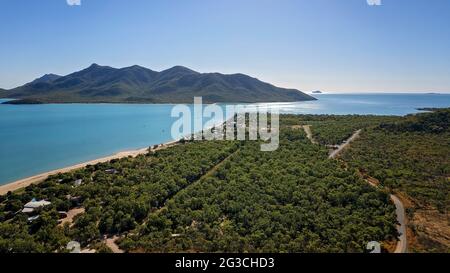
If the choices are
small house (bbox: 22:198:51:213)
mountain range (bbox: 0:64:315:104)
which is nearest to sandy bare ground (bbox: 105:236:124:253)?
small house (bbox: 22:198:51:213)

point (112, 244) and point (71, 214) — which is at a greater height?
point (71, 214)

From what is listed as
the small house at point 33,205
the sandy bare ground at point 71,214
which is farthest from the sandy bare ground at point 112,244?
the small house at point 33,205

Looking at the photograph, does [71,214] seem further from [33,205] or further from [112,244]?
[112,244]

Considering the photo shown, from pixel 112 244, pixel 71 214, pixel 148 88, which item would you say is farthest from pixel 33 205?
pixel 148 88

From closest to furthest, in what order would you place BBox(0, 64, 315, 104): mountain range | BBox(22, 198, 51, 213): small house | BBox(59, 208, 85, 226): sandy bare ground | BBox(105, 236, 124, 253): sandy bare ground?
1. BBox(105, 236, 124, 253): sandy bare ground
2. BBox(59, 208, 85, 226): sandy bare ground
3. BBox(22, 198, 51, 213): small house
4. BBox(0, 64, 315, 104): mountain range

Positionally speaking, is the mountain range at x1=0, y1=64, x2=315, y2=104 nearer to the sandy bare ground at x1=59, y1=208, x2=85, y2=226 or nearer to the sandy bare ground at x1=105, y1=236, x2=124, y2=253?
the sandy bare ground at x1=59, y1=208, x2=85, y2=226

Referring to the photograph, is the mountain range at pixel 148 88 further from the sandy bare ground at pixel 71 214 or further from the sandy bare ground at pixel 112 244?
the sandy bare ground at pixel 112 244

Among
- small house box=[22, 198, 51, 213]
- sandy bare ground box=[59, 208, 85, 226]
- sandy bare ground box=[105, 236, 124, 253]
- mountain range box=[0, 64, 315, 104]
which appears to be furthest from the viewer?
mountain range box=[0, 64, 315, 104]

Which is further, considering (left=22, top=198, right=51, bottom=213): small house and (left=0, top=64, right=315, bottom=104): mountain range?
(left=0, top=64, right=315, bottom=104): mountain range
